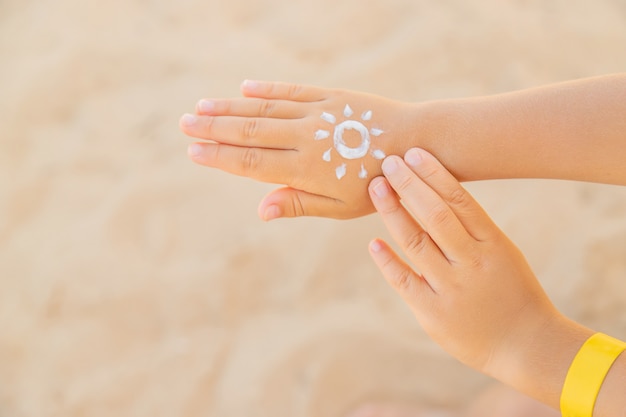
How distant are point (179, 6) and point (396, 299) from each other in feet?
3.51

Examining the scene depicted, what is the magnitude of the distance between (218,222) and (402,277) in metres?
0.57

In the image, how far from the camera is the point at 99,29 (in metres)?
1.97

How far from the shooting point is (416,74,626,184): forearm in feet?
4.24

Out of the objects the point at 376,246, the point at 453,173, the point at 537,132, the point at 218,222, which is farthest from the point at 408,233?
the point at 218,222

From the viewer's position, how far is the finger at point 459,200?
128 centimetres

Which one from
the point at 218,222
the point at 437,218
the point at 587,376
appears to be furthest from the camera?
the point at 218,222

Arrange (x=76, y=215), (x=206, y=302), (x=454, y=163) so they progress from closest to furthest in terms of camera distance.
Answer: (x=454, y=163)
(x=206, y=302)
(x=76, y=215)

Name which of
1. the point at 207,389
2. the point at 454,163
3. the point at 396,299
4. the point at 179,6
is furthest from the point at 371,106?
the point at 179,6

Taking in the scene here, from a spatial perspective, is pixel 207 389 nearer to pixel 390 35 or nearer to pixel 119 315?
pixel 119 315

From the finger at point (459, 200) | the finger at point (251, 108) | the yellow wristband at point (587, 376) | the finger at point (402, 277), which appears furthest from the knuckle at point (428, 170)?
the yellow wristband at point (587, 376)

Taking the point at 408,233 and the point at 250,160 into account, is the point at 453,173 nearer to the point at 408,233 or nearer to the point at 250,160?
the point at 408,233

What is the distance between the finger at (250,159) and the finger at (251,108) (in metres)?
0.08

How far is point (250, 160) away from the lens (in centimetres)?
139

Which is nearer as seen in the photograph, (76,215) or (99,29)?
(76,215)
